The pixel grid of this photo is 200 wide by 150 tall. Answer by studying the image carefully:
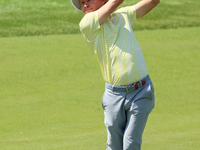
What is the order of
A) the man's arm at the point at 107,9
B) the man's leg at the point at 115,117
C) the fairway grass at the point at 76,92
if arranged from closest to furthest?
the man's arm at the point at 107,9, the man's leg at the point at 115,117, the fairway grass at the point at 76,92

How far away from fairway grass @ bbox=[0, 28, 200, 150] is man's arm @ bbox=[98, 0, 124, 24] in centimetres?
153

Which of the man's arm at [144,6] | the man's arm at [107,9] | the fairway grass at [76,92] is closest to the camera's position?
the man's arm at [107,9]

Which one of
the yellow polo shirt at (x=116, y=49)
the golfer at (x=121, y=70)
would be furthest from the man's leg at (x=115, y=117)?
the yellow polo shirt at (x=116, y=49)

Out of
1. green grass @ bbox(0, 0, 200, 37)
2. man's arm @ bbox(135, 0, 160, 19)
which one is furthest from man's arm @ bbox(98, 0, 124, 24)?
green grass @ bbox(0, 0, 200, 37)

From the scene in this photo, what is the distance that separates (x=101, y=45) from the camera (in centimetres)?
A: 278

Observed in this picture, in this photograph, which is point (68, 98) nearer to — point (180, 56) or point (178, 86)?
point (178, 86)

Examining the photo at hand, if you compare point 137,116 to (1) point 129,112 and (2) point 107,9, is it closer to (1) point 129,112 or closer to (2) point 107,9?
(1) point 129,112

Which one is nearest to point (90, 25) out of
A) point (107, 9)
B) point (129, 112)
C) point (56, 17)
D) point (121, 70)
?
point (107, 9)

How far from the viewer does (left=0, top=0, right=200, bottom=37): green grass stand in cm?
916

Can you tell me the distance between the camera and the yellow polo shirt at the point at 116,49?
8.92 ft

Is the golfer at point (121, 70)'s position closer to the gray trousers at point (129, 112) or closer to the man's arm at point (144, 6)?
the gray trousers at point (129, 112)

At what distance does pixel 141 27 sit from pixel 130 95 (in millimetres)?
6840

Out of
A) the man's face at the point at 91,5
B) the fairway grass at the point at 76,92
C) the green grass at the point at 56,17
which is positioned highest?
the man's face at the point at 91,5

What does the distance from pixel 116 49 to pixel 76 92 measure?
3.47 metres
